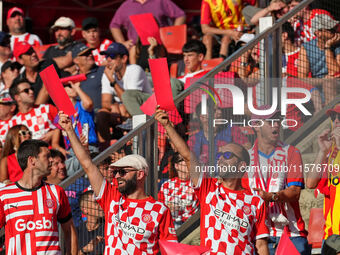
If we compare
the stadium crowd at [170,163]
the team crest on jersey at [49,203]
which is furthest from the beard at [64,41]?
the team crest on jersey at [49,203]

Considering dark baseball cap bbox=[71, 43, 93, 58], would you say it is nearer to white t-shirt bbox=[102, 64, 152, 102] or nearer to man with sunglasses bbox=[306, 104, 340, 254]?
white t-shirt bbox=[102, 64, 152, 102]

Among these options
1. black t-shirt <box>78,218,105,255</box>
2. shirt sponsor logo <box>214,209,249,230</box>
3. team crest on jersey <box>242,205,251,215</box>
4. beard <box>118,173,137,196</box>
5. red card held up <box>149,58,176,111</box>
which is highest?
red card held up <box>149,58,176,111</box>

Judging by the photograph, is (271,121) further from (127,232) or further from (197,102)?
(127,232)

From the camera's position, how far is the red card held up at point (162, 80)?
22.1 ft

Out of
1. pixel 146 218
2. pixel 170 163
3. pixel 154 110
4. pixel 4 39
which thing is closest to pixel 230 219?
pixel 146 218

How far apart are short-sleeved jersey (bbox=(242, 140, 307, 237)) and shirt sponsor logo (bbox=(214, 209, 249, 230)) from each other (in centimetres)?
66

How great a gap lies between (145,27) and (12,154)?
121 inches

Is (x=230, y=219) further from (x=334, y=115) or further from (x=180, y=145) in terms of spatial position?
(x=334, y=115)

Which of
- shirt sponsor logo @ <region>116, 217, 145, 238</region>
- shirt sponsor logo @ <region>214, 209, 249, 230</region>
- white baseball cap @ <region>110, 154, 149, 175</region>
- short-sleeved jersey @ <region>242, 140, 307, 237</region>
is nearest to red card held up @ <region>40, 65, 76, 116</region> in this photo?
white baseball cap @ <region>110, 154, 149, 175</region>

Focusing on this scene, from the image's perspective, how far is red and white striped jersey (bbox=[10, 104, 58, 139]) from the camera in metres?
10.5

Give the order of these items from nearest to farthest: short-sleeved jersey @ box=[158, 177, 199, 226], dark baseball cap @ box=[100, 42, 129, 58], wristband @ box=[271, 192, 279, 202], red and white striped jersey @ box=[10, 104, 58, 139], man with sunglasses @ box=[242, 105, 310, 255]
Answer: wristband @ box=[271, 192, 279, 202] < man with sunglasses @ box=[242, 105, 310, 255] < short-sleeved jersey @ box=[158, 177, 199, 226] < red and white striped jersey @ box=[10, 104, 58, 139] < dark baseball cap @ box=[100, 42, 129, 58]

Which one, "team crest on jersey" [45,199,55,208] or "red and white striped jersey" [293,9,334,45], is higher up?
"red and white striped jersey" [293,9,334,45]

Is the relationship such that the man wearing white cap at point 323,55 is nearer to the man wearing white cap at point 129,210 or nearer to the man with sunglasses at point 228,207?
the man with sunglasses at point 228,207

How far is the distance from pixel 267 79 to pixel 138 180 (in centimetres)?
232
